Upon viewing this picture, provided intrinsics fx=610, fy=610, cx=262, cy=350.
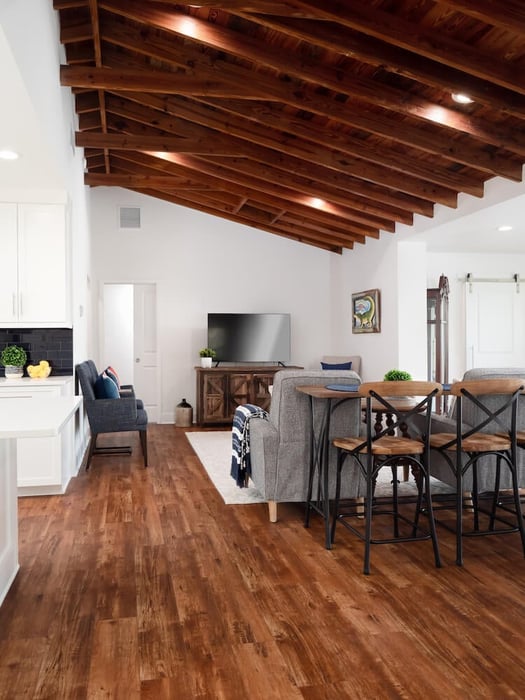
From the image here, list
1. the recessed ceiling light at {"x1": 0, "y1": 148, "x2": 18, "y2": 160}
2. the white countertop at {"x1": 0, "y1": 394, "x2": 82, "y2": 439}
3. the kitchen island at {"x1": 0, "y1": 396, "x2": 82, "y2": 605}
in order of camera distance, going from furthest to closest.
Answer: the recessed ceiling light at {"x1": 0, "y1": 148, "x2": 18, "y2": 160}
the kitchen island at {"x1": 0, "y1": 396, "x2": 82, "y2": 605}
the white countertop at {"x1": 0, "y1": 394, "x2": 82, "y2": 439}

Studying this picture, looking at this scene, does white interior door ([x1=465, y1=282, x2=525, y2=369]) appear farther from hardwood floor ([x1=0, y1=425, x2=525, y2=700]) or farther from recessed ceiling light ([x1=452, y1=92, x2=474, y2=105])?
hardwood floor ([x1=0, y1=425, x2=525, y2=700])

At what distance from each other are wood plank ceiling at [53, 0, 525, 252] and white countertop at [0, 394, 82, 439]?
219cm

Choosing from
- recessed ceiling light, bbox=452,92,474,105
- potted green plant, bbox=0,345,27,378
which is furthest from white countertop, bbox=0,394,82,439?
recessed ceiling light, bbox=452,92,474,105

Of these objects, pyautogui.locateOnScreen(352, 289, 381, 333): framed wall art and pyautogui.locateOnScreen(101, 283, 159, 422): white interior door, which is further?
pyautogui.locateOnScreen(101, 283, 159, 422): white interior door

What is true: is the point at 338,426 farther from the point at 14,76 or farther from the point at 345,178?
the point at 345,178

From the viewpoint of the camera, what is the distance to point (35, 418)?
7.34 ft

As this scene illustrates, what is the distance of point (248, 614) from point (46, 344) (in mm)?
3420

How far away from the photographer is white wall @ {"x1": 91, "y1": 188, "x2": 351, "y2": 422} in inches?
337

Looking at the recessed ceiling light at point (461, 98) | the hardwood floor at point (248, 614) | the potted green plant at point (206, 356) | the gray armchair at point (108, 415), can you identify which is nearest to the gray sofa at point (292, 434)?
the hardwood floor at point (248, 614)

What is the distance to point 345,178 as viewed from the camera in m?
6.13

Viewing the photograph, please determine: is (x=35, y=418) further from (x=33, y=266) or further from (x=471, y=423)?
(x=33, y=266)

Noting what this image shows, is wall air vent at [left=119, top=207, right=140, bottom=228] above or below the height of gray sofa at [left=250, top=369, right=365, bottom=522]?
above

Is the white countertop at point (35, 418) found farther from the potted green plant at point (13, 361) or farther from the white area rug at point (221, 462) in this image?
the potted green plant at point (13, 361)

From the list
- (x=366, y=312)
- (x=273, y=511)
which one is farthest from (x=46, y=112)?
(x=366, y=312)
